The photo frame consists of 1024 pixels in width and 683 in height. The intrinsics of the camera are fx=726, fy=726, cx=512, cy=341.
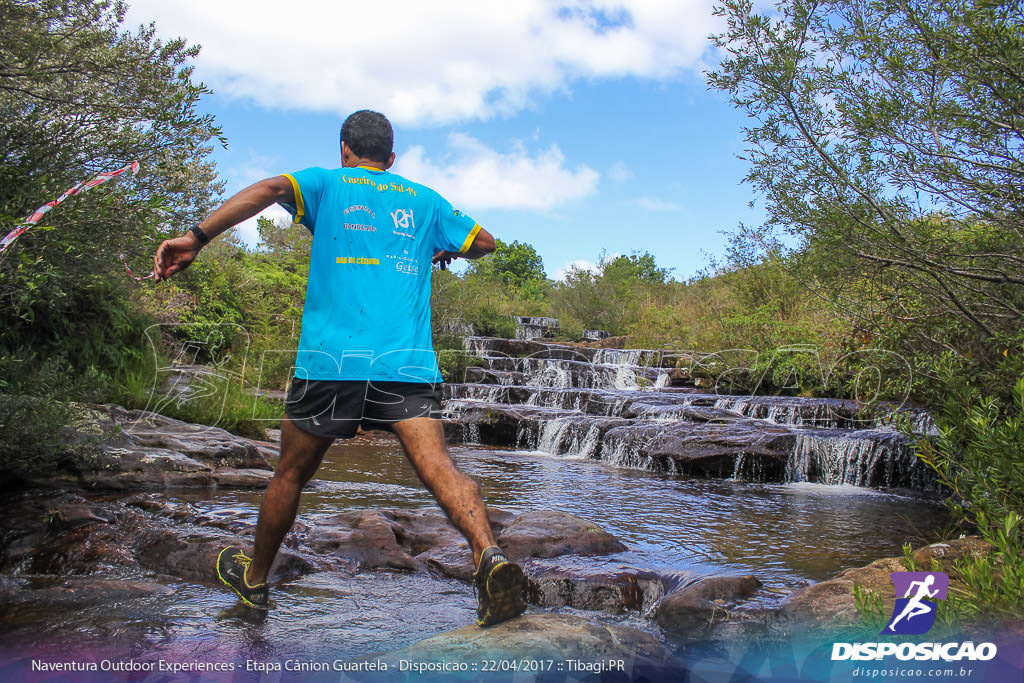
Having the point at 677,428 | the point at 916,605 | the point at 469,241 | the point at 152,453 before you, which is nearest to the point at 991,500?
the point at 916,605

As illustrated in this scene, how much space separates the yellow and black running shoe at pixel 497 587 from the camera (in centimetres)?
246

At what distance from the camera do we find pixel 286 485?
2814mm

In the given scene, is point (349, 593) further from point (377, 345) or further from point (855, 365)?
point (855, 365)

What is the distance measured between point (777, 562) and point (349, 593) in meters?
2.74

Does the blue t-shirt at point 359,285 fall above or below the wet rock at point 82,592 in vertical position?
above

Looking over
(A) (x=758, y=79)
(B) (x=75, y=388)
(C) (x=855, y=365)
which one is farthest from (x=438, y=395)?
(C) (x=855, y=365)

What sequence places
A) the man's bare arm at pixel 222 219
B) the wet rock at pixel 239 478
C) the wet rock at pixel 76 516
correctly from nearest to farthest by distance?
the man's bare arm at pixel 222 219
the wet rock at pixel 76 516
the wet rock at pixel 239 478

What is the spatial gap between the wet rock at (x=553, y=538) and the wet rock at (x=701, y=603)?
2.61 feet

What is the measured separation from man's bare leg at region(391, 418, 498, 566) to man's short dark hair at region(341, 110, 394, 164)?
1093 mm

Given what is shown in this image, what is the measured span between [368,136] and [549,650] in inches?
80.0

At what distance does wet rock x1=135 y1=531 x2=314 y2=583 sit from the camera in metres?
3.53

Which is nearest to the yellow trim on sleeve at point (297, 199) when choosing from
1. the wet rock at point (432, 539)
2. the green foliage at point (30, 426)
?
the wet rock at point (432, 539)

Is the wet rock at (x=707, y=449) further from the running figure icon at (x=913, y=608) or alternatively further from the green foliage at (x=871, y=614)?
the green foliage at (x=871, y=614)

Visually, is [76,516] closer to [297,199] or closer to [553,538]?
[297,199]
